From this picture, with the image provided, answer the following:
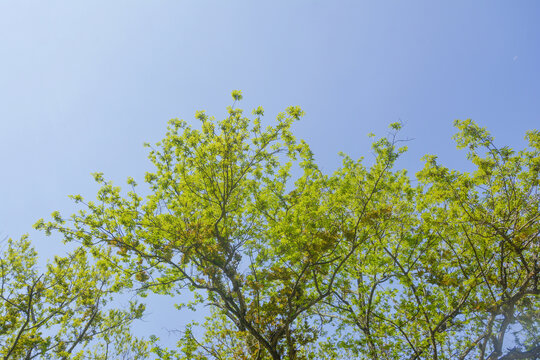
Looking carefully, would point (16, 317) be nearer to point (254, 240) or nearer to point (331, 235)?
point (254, 240)

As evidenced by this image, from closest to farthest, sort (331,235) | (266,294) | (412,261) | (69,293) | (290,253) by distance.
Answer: (331,235) < (290,253) < (412,261) < (266,294) < (69,293)

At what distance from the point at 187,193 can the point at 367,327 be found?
5.96 m

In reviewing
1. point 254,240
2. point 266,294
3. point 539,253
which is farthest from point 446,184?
point 266,294

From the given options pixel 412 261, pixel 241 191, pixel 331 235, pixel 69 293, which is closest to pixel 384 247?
pixel 412 261

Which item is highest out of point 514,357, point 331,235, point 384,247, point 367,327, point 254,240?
point 254,240

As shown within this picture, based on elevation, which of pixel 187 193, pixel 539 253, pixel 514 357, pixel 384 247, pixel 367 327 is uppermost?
pixel 187 193

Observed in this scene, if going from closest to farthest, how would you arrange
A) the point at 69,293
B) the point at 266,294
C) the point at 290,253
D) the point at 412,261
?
the point at 290,253, the point at 412,261, the point at 266,294, the point at 69,293

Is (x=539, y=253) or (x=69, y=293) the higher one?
(x=69, y=293)

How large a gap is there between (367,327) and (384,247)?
214 centimetres

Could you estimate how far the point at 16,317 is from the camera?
9.33 m

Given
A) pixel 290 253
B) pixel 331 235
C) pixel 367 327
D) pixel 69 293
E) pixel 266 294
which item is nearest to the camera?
pixel 331 235

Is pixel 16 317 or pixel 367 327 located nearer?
pixel 367 327

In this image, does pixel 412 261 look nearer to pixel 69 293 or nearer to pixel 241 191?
pixel 241 191

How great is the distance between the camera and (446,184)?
6.84 metres
